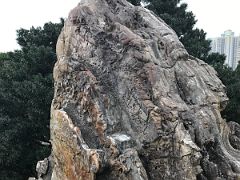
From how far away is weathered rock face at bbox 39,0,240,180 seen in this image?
624cm

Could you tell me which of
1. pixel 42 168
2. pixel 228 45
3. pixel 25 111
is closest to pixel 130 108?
pixel 42 168

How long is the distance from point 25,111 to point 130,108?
6.30m

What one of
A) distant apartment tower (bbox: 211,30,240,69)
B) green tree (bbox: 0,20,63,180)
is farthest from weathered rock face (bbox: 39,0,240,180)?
distant apartment tower (bbox: 211,30,240,69)

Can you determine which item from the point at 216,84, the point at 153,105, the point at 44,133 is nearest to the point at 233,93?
the point at 216,84

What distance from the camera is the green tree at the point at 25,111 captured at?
1159cm

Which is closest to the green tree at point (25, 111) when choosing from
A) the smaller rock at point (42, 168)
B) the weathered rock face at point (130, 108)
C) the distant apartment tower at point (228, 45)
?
the smaller rock at point (42, 168)

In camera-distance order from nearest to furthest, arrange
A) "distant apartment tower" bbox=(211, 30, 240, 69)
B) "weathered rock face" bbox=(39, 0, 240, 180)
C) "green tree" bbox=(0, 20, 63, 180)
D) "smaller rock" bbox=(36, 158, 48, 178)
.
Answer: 1. "weathered rock face" bbox=(39, 0, 240, 180)
2. "smaller rock" bbox=(36, 158, 48, 178)
3. "green tree" bbox=(0, 20, 63, 180)
4. "distant apartment tower" bbox=(211, 30, 240, 69)

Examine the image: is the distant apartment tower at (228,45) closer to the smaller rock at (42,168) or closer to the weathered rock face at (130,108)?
the weathered rock face at (130,108)

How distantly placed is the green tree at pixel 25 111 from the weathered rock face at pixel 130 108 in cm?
432

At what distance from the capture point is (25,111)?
12.2 meters

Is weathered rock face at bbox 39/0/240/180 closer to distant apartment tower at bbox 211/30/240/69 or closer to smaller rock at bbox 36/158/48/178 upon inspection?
smaller rock at bbox 36/158/48/178

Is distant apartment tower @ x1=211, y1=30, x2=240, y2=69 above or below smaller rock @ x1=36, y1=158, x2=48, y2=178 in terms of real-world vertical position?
above

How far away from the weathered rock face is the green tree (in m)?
4.32

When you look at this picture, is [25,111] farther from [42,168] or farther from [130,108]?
[130,108]
